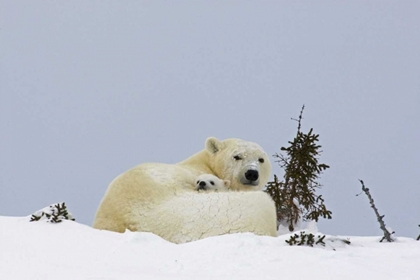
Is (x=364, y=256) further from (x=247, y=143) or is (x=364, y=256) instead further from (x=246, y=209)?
(x=247, y=143)

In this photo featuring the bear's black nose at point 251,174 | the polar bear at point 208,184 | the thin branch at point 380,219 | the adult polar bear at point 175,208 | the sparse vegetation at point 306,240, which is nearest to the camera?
the sparse vegetation at point 306,240

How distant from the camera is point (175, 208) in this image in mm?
6535

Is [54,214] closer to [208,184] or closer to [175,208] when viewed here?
[175,208]

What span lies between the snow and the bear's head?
3744mm

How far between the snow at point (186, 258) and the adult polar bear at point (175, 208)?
1163 mm

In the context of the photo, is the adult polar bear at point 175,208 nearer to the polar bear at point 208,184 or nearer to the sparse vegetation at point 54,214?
the polar bear at point 208,184

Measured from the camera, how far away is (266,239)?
15.8ft

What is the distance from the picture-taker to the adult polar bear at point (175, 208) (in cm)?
616

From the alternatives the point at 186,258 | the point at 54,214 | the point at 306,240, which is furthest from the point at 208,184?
the point at 186,258

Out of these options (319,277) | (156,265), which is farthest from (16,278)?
(319,277)

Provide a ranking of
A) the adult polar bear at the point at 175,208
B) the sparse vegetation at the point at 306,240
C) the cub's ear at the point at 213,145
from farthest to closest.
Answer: the cub's ear at the point at 213,145, the adult polar bear at the point at 175,208, the sparse vegetation at the point at 306,240

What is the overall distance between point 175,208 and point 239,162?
2.65 m

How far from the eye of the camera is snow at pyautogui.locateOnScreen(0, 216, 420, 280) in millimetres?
3645

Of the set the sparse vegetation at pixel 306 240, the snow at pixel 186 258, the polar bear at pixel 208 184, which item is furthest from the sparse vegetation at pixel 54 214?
the sparse vegetation at pixel 306 240
